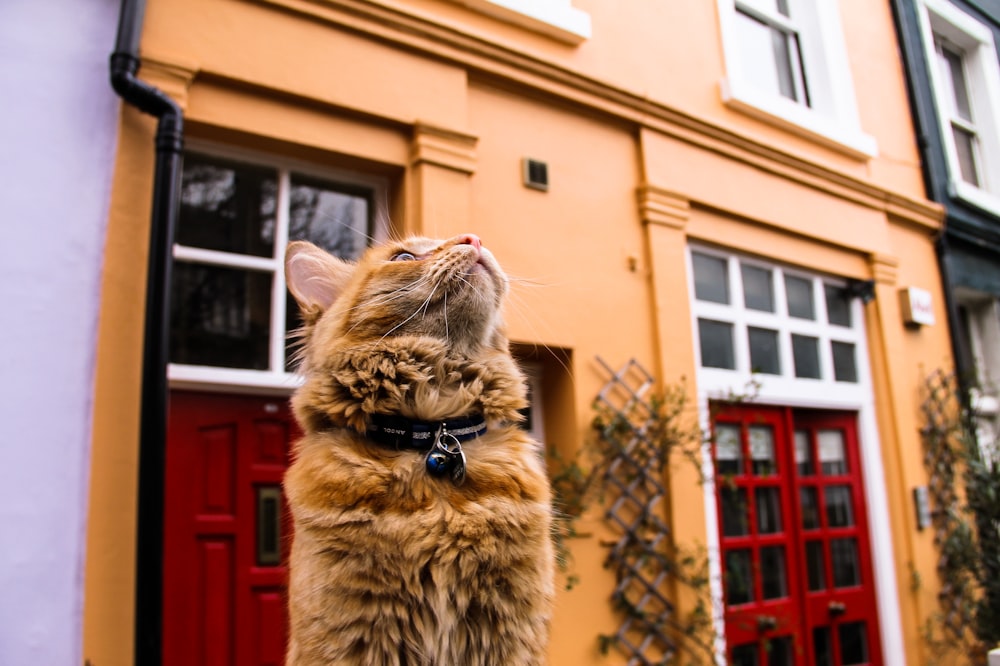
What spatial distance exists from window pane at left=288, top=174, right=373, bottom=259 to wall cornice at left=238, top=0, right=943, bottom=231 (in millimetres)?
814

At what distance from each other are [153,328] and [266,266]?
720 millimetres

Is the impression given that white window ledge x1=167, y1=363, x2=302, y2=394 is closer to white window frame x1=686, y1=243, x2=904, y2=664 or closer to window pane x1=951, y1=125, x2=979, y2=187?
white window frame x1=686, y1=243, x2=904, y2=664

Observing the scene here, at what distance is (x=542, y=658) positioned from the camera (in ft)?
5.10

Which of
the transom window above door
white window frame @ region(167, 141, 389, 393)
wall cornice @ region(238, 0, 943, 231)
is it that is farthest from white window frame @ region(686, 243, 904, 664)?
white window frame @ region(167, 141, 389, 393)

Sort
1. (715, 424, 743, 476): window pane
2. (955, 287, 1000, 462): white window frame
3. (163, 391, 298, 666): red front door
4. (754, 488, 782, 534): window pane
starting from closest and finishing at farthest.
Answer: (163, 391, 298, 666): red front door
(715, 424, 743, 476): window pane
(754, 488, 782, 534): window pane
(955, 287, 1000, 462): white window frame

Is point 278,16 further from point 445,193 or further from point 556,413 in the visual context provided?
point 556,413

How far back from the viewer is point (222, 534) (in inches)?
120

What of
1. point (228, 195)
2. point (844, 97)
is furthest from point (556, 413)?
point (844, 97)

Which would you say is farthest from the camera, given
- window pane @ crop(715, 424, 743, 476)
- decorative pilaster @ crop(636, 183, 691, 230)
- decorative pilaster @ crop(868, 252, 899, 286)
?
decorative pilaster @ crop(868, 252, 899, 286)

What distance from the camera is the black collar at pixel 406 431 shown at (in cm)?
160

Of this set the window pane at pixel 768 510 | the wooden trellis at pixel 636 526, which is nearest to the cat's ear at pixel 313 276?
the wooden trellis at pixel 636 526

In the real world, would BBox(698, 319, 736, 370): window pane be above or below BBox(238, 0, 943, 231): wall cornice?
below

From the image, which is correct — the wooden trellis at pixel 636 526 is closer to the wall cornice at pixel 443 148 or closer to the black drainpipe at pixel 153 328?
the wall cornice at pixel 443 148

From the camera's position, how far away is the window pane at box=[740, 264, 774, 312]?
5.03 meters
